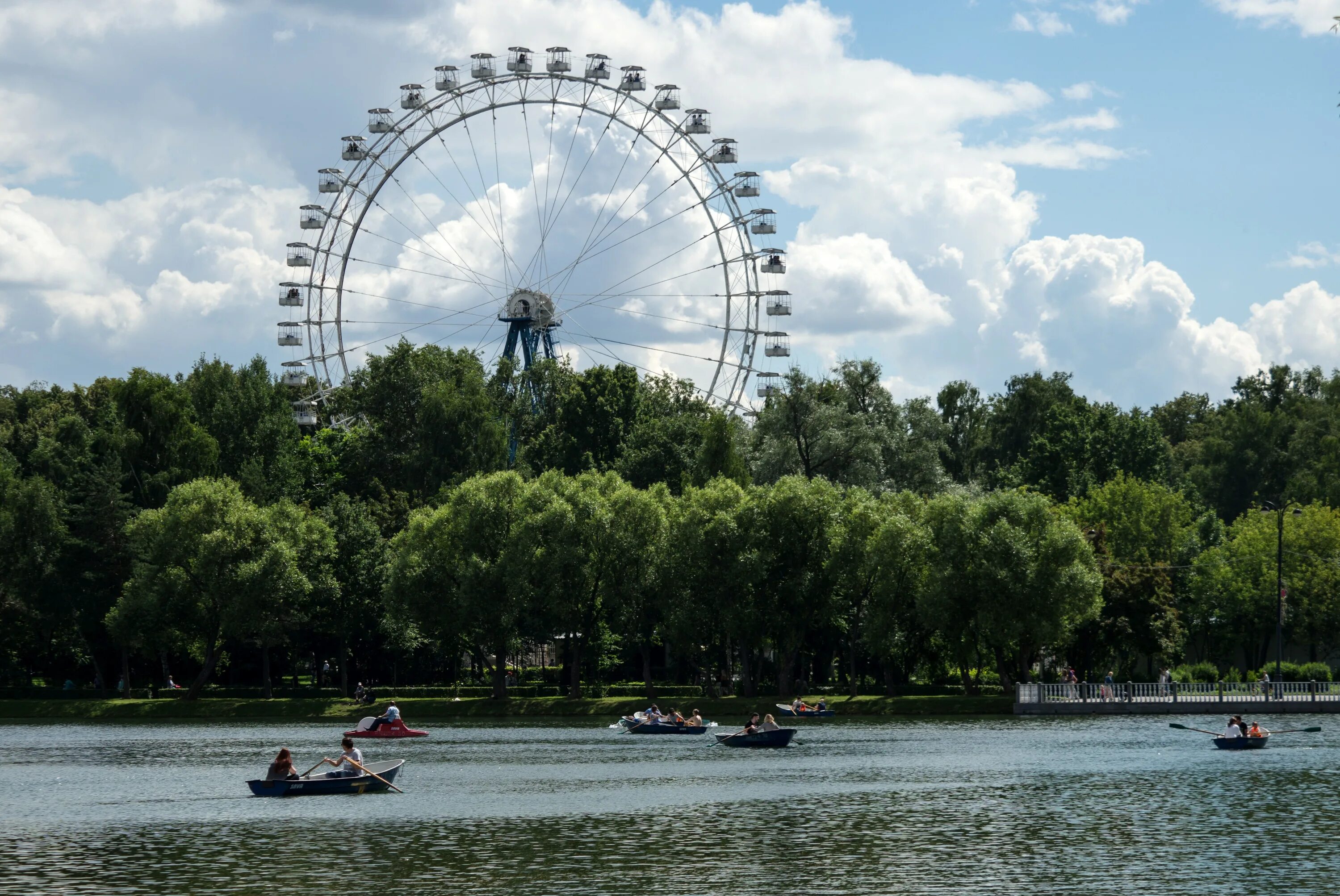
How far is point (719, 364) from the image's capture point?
3903 inches

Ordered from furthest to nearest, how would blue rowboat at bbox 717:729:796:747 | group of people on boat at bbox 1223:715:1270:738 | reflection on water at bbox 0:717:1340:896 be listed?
blue rowboat at bbox 717:729:796:747 → group of people on boat at bbox 1223:715:1270:738 → reflection on water at bbox 0:717:1340:896

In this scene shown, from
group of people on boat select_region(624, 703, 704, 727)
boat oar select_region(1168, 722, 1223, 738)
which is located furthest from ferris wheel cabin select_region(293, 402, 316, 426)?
boat oar select_region(1168, 722, 1223, 738)

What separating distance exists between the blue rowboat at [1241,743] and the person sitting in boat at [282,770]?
106ft

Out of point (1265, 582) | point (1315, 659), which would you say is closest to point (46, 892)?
point (1265, 582)

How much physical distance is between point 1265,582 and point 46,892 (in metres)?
76.1

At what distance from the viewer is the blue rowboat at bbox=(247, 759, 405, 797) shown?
4222cm

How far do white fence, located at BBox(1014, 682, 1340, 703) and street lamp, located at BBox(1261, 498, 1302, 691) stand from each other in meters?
0.91

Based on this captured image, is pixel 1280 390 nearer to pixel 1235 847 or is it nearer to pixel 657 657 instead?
pixel 657 657

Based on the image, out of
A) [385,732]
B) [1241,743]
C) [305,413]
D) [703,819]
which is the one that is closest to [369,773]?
[703,819]

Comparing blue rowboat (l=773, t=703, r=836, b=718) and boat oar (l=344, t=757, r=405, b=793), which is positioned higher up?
blue rowboat (l=773, t=703, r=836, b=718)

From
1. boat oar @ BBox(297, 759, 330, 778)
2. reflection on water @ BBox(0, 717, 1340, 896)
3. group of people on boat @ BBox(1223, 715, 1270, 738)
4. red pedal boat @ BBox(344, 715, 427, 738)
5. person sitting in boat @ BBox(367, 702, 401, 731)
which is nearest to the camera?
reflection on water @ BBox(0, 717, 1340, 896)

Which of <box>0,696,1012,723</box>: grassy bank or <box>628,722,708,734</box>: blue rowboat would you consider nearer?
<box>628,722,708,734</box>: blue rowboat

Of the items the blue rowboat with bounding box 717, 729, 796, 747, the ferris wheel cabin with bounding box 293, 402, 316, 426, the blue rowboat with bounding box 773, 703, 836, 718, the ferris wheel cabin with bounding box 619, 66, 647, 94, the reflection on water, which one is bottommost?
the reflection on water

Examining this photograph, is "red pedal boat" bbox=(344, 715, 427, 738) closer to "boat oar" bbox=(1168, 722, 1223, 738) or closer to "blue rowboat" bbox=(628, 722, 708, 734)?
"blue rowboat" bbox=(628, 722, 708, 734)
